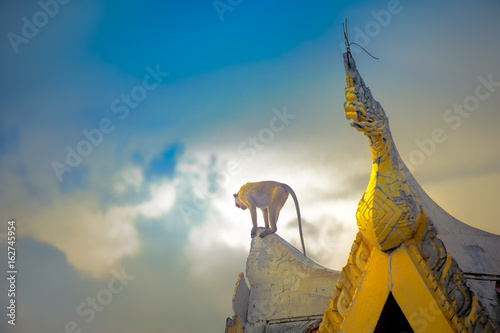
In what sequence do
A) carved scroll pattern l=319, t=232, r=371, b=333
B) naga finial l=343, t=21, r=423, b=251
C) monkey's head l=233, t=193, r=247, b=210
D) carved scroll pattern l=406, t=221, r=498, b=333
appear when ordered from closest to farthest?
carved scroll pattern l=406, t=221, r=498, b=333
naga finial l=343, t=21, r=423, b=251
carved scroll pattern l=319, t=232, r=371, b=333
monkey's head l=233, t=193, r=247, b=210

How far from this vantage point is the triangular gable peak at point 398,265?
406cm

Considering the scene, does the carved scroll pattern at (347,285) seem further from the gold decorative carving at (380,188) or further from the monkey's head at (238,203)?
the monkey's head at (238,203)

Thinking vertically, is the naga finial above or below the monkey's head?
below

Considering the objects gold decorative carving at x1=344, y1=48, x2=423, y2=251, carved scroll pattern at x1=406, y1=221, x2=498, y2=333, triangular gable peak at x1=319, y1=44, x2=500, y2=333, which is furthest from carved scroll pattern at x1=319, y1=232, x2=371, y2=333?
carved scroll pattern at x1=406, y1=221, x2=498, y2=333

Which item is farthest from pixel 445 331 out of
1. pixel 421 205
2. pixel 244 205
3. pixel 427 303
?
pixel 244 205

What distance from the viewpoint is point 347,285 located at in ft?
15.4

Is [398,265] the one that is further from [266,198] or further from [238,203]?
[238,203]

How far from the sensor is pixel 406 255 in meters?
4.39

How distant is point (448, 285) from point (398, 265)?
1.53 feet

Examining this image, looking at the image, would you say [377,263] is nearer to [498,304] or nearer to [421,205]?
[421,205]

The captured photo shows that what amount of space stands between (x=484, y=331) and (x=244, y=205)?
6.18m

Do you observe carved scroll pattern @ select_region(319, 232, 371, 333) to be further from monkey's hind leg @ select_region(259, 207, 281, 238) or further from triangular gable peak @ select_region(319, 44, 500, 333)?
monkey's hind leg @ select_region(259, 207, 281, 238)

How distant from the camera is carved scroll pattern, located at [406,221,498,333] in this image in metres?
3.89

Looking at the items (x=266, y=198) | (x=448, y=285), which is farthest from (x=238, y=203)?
(x=448, y=285)
